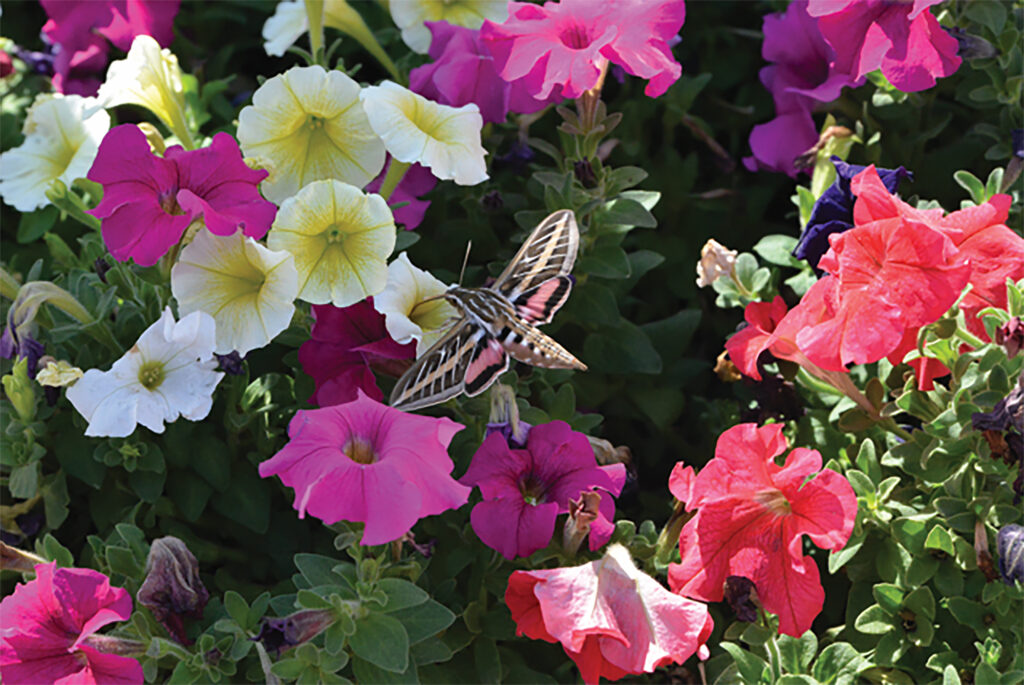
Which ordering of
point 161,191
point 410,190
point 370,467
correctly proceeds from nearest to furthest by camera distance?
point 370,467, point 161,191, point 410,190

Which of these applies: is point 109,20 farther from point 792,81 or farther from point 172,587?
point 792,81

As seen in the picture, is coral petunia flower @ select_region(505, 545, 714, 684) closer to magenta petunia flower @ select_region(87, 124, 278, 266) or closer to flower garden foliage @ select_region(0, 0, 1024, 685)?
flower garden foliage @ select_region(0, 0, 1024, 685)

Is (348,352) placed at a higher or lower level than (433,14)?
lower

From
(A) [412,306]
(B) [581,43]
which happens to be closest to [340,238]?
(A) [412,306]

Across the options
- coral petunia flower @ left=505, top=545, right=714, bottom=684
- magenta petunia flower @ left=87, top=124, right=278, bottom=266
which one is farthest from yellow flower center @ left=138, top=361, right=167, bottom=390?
coral petunia flower @ left=505, top=545, right=714, bottom=684

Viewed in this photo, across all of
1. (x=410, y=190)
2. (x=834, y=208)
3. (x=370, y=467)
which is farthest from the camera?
(x=410, y=190)

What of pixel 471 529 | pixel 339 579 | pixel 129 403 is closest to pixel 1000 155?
pixel 471 529

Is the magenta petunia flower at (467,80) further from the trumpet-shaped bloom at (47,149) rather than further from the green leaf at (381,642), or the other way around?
the green leaf at (381,642)
